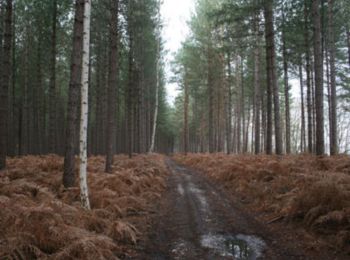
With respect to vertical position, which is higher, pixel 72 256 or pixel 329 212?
pixel 329 212

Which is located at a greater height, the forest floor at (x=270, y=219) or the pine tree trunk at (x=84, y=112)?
the pine tree trunk at (x=84, y=112)

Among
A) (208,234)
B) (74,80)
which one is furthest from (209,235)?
(74,80)

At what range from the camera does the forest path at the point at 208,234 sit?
17.2 ft

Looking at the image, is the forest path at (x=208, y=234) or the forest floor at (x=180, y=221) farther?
the forest path at (x=208, y=234)

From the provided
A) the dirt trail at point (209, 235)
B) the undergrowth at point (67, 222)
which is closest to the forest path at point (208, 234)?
the dirt trail at point (209, 235)

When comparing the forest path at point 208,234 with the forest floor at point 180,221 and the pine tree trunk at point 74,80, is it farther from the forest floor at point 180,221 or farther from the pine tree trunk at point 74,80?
the pine tree trunk at point 74,80

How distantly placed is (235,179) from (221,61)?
16.2m

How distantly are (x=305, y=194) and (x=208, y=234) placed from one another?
2.51 meters

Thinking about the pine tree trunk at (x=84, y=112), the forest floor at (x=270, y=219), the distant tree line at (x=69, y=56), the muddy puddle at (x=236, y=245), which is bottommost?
the muddy puddle at (x=236, y=245)

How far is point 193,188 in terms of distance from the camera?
38.9 feet

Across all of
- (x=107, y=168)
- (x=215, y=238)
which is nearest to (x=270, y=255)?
(x=215, y=238)

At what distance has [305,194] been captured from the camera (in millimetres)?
6961

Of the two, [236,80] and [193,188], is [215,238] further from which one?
[236,80]

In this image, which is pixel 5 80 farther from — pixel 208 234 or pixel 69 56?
pixel 69 56
